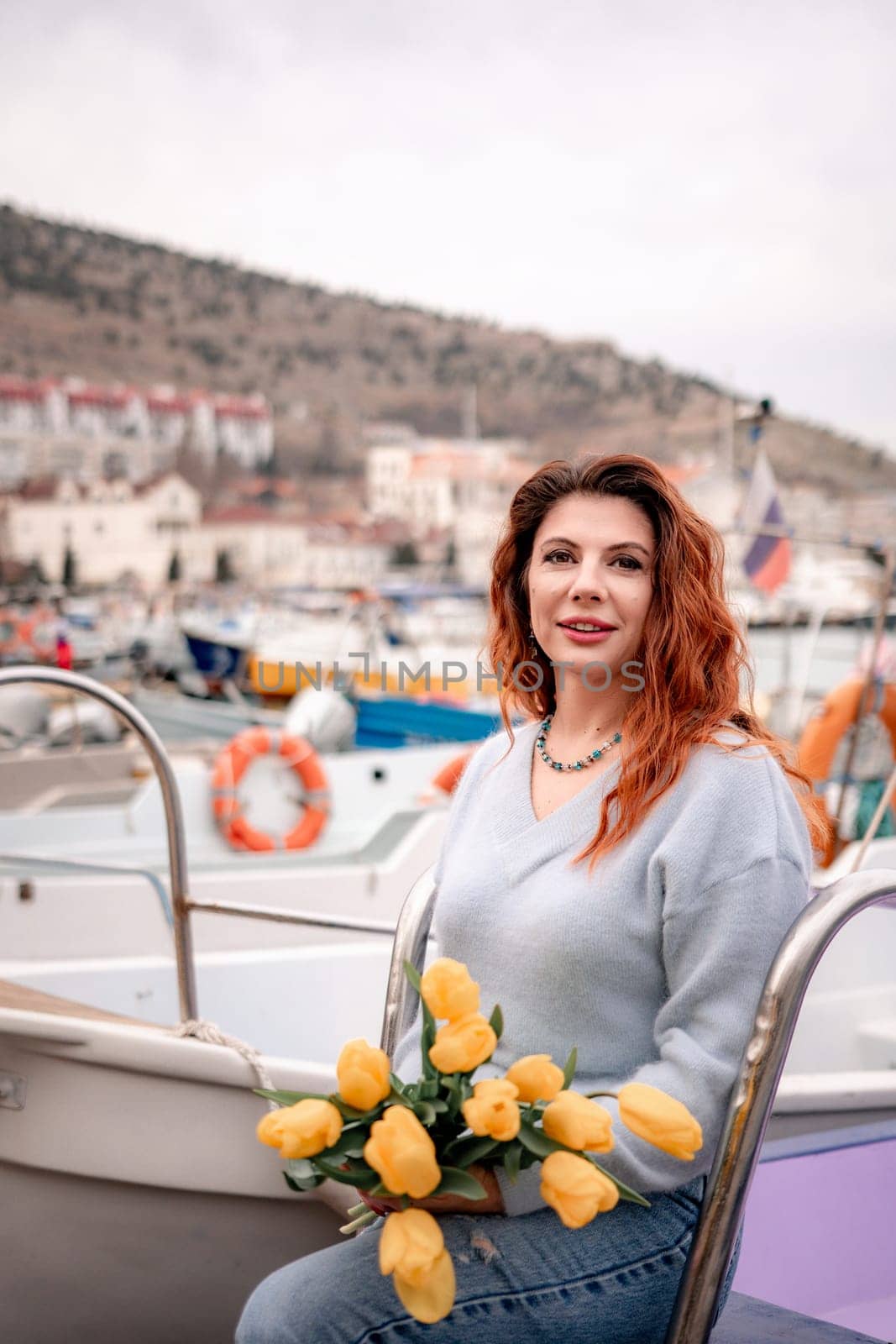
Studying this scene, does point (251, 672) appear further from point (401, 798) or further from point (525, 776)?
point (525, 776)

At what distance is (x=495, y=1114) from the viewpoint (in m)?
0.96

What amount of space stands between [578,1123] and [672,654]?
0.57 metres

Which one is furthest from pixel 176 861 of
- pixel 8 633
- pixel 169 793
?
pixel 8 633

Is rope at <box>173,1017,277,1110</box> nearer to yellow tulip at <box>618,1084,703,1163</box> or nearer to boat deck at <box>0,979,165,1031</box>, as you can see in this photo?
boat deck at <box>0,979,165,1031</box>

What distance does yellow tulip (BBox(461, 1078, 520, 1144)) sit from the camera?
3.14 feet

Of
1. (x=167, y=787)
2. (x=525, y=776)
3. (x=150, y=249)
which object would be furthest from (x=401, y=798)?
(x=150, y=249)

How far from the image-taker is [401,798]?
6523 millimetres

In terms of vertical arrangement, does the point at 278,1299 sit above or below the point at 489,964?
below

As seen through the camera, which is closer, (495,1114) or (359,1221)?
(495,1114)

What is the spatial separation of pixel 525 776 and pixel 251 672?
17024 mm

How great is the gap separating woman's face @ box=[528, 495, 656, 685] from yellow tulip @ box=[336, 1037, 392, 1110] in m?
0.55

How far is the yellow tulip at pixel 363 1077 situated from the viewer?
0.99 meters

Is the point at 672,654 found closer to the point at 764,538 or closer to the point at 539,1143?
the point at 539,1143

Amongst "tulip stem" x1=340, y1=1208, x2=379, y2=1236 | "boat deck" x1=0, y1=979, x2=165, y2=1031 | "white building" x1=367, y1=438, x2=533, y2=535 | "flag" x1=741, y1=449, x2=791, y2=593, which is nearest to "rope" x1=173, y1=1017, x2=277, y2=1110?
"boat deck" x1=0, y1=979, x2=165, y2=1031
